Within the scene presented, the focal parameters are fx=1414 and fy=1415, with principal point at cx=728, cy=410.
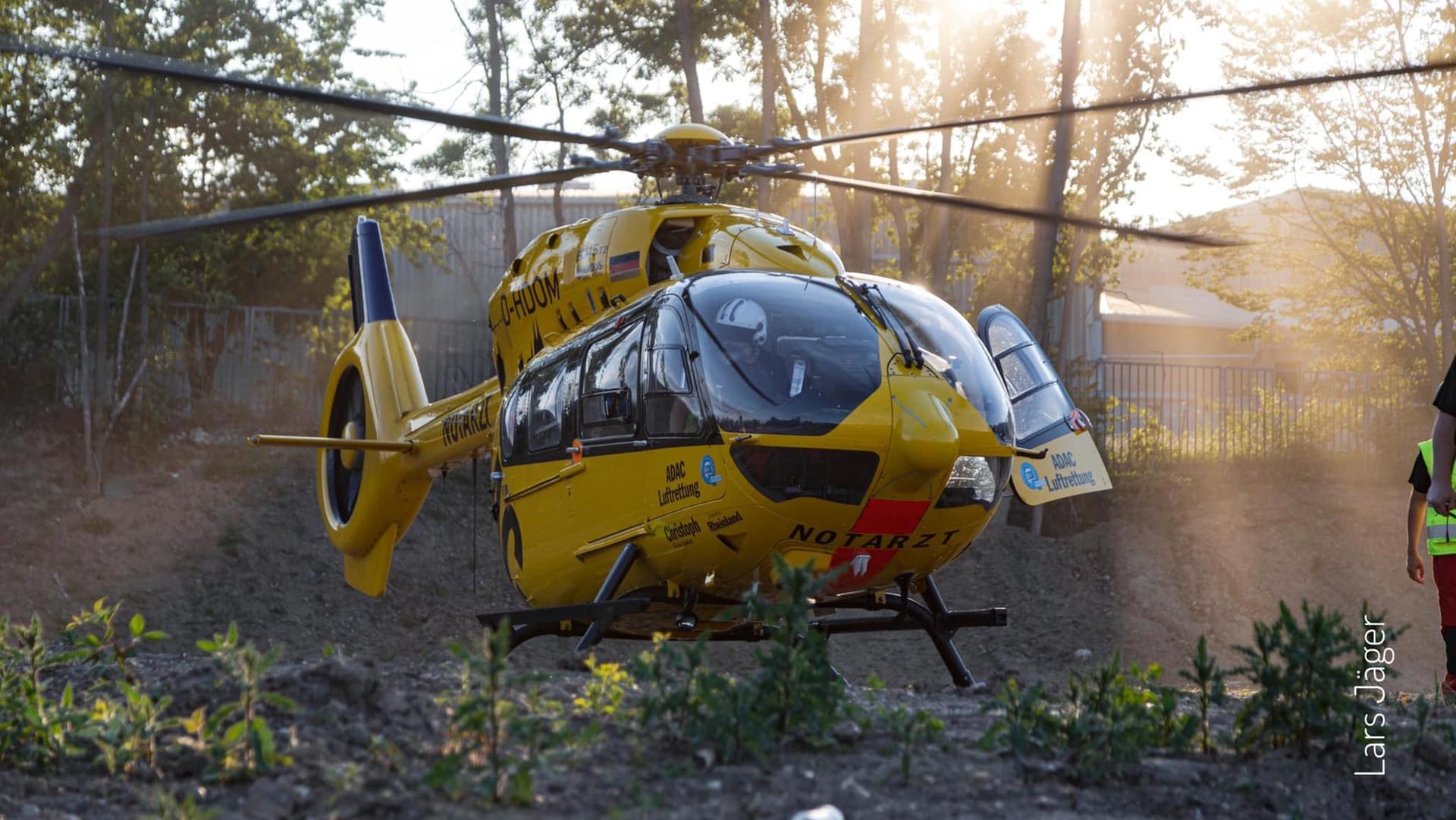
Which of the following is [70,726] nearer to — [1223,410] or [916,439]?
[916,439]

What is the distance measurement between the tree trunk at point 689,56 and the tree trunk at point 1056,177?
513 cm

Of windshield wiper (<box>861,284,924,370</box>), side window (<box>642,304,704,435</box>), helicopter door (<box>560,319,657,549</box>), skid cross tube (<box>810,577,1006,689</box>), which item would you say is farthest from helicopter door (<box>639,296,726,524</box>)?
skid cross tube (<box>810,577,1006,689</box>)

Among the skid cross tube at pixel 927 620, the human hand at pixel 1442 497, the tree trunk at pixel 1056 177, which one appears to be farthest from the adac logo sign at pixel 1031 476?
the tree trunk at pixel 1056 177

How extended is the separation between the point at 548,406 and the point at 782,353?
219 cm

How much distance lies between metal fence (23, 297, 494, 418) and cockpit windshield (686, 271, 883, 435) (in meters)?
13.7

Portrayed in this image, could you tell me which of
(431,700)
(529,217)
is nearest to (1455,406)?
(431,700)

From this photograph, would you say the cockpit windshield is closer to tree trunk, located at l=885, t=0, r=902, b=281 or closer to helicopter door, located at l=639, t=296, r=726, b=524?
helicopter door, located at l=639, t=296, r=726, b=524

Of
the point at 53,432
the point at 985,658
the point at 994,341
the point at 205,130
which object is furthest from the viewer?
the point at 205,130

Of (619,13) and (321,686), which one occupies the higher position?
(619,13)

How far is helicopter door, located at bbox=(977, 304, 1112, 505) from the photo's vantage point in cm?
863

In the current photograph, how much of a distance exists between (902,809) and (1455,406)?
3387mm

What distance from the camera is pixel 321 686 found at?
14.8 ft

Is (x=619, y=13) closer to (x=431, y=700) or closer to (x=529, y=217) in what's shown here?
(x=529, y=217)

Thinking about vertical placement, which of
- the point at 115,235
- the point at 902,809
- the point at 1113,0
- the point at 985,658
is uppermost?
the point at 1113,0
